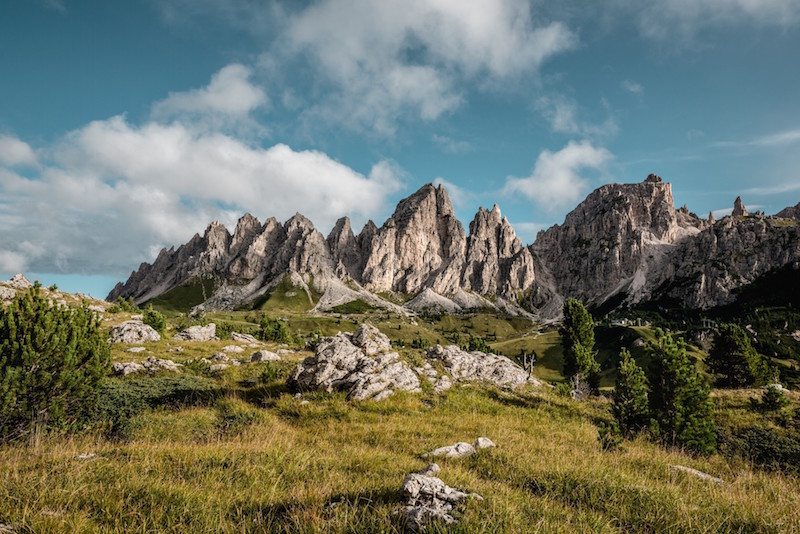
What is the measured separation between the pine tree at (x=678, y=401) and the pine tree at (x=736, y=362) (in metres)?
48.6

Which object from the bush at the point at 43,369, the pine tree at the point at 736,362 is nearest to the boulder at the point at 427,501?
the bush at the point at 43,369

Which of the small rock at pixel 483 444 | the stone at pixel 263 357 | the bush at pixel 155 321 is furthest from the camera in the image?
the bush at pixel 155 321

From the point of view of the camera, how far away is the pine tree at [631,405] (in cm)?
2148

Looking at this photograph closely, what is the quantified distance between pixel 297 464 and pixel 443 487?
389 centimetres

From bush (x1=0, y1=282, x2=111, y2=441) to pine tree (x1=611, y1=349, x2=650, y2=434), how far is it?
25.3 meters

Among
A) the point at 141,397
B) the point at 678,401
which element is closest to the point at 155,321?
the point at 141,397

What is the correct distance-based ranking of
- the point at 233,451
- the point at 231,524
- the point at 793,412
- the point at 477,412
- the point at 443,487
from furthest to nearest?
the point at 793,412 < the point at 477,412 < the point at 233,451 < the point at 443,487 < the point at 231,524

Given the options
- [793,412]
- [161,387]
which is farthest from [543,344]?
[161,387]

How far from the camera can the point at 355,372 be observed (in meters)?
21.4

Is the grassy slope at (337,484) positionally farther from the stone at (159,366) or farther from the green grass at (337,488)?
the stone at (159,366)

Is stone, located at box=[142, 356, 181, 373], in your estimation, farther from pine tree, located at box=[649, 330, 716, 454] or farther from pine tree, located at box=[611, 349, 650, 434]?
pine tree, located at box=[649, 330, 716, 454]

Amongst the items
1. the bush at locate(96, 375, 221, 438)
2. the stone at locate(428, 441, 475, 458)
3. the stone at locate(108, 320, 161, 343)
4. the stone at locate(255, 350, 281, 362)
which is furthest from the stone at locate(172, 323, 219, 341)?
the stone at locate(428, 441, 475, 458)

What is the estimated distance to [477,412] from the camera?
18891mm

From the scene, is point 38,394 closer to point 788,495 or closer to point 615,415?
point 788,495
